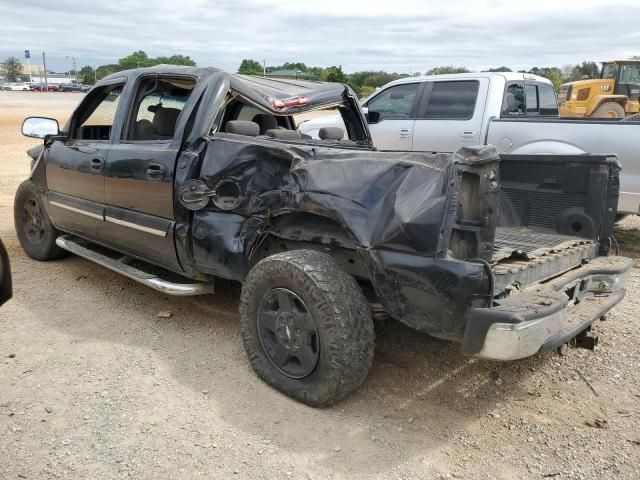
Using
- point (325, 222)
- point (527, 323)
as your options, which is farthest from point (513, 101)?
point (527, 323)

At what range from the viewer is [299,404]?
319 centimetres

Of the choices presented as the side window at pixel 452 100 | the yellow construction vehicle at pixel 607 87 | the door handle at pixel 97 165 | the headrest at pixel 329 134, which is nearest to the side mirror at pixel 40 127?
the door handle at pixel 97 165

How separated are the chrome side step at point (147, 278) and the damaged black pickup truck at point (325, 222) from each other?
24mm

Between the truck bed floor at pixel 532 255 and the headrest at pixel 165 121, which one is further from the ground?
the headrest at pixel 165 121

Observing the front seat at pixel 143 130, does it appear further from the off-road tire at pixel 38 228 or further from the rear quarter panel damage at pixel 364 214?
the off-road tire at pixel 38 228

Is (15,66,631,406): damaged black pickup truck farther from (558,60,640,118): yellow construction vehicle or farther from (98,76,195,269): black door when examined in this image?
(558,60,640,118): yellow construction vehicle

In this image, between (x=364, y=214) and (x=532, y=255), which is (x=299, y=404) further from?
(x=532, y=255)

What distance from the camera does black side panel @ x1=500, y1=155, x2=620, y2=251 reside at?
3.84 metres

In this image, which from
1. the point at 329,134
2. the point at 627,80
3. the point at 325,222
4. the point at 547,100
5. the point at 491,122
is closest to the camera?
the point at 325,222

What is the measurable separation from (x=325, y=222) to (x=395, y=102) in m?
5.71

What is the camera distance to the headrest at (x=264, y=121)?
15.4 feet

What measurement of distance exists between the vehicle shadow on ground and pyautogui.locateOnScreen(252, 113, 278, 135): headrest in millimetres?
1397

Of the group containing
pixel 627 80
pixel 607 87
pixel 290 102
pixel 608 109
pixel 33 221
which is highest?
pixel 627 80

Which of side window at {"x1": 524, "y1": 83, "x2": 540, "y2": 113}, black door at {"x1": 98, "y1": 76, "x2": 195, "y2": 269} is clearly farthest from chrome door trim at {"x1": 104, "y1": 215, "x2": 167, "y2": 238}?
side window at {"x1": 524, "y1": 83, "x2": 540, "y2": 113}
